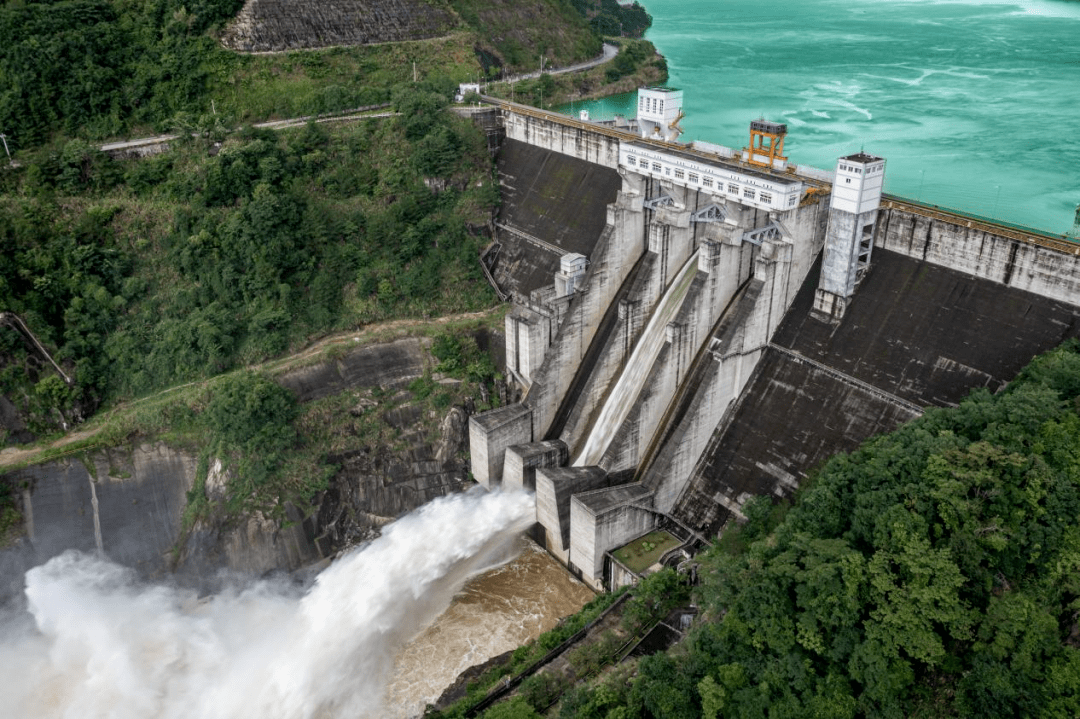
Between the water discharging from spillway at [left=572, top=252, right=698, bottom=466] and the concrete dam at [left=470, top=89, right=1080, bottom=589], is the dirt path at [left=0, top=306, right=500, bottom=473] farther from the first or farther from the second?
the water discharging from spillway at [left=572, top=252, right=698, bottom=466]

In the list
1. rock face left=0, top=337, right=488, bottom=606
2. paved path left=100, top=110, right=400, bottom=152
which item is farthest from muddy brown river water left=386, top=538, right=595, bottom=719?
paved path left=100, top=110, right=400, bottom=152

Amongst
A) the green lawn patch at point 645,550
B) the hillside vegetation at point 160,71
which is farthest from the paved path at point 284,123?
the green lawn patch at point 645,550

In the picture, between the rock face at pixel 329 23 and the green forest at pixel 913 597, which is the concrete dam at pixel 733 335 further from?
the rock face at pixel 329 23

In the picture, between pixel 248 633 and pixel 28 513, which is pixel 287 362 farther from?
pixel 248 633

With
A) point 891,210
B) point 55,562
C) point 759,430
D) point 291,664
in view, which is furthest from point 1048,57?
point 55,562

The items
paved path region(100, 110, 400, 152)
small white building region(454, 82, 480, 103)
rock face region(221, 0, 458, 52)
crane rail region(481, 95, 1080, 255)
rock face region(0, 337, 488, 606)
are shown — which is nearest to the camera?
crane rail region(481, 95, 1080, 255)

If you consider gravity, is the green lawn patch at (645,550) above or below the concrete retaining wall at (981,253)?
below
